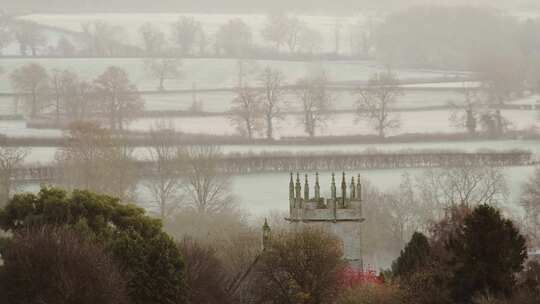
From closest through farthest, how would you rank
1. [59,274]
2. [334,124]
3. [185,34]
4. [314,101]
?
[59,274], [334,124], [314,101], [185,34]

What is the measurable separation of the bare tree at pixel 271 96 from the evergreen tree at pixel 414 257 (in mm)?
34331

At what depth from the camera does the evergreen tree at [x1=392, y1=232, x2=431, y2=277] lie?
36.0 m

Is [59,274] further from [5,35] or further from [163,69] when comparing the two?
[5,35]

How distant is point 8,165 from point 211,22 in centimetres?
4929

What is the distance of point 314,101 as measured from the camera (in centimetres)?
8006

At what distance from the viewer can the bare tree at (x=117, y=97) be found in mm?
75006

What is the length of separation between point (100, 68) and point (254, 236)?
47.7m

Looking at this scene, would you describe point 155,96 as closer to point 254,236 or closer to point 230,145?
point 230,145

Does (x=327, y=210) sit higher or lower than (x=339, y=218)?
higher

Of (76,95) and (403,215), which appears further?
(76,95)

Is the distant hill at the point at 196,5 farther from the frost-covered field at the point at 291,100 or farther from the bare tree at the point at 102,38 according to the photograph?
the frost-covered field at the point at 291,100

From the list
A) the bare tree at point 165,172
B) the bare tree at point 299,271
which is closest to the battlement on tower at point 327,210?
the bare tree at point 299,271

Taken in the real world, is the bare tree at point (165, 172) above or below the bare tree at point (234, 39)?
below

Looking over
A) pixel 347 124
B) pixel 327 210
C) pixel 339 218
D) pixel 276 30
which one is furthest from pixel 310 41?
pixel 339 218
